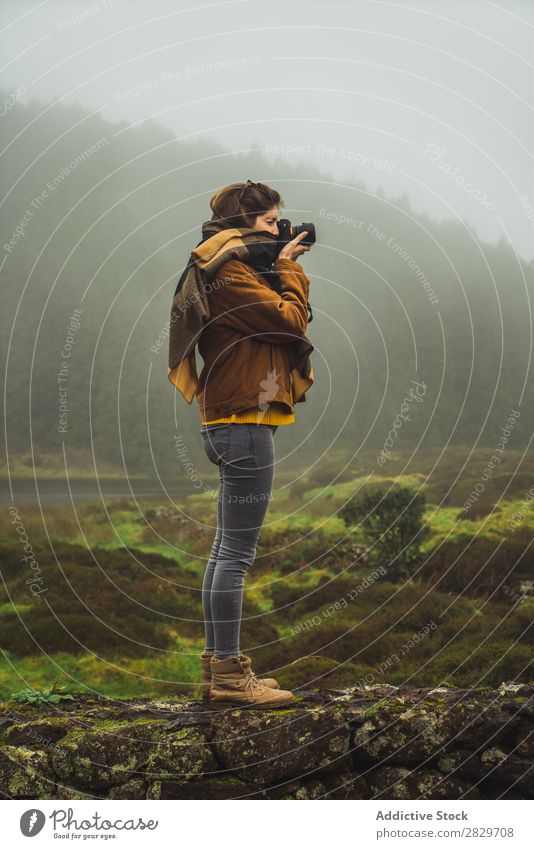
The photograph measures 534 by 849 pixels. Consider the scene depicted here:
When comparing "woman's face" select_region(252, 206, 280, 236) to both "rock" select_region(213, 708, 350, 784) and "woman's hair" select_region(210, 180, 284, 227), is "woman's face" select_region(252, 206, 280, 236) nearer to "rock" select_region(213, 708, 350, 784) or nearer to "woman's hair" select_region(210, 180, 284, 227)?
"woman's hair" select_region(210, 180, 284, 227)

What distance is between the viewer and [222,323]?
4.58 m

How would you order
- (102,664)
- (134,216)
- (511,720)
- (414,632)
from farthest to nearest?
(134,216)
(414,632)
(102,664)
(511,720)

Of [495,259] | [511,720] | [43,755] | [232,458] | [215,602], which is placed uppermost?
[495,259]

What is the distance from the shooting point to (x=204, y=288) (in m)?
4.52

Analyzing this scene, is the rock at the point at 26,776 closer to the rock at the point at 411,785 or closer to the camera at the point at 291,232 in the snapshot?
the rock at the point at 411,785

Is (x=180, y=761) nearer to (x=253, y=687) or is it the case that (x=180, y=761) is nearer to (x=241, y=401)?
(x=253, y=687)

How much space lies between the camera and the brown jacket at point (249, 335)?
175 inches

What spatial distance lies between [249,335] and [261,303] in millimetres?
222

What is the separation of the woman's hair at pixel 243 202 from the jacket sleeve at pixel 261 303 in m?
0.32

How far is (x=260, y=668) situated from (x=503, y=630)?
2919 millimetres

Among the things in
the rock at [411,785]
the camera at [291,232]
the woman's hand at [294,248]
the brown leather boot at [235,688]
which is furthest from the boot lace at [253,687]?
the camera at [291,232]

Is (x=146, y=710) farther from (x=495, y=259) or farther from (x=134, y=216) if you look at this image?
(x=134, y=216)

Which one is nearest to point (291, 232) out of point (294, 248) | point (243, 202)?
point (294, 248)
